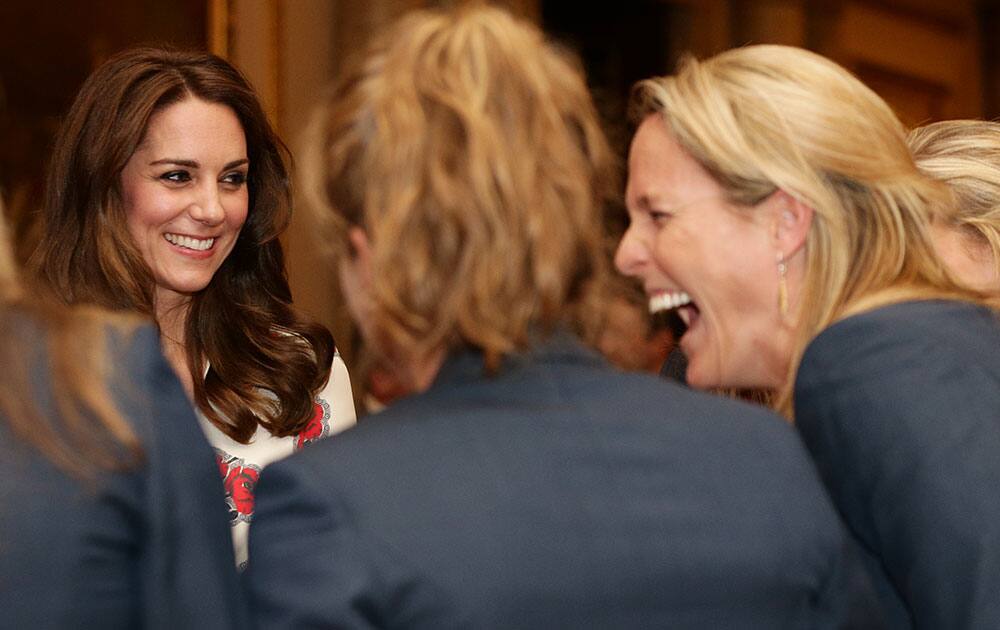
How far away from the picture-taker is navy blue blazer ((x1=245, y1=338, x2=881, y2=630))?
4.25 ft

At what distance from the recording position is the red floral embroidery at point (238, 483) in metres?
2.59

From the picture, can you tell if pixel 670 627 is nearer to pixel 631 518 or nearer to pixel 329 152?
pixel 631 518

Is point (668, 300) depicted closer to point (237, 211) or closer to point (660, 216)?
point (660, 216)

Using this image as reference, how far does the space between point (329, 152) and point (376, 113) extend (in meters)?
0.08

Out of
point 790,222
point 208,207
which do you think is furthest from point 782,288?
point 208,207

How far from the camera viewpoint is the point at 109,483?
1.39 m

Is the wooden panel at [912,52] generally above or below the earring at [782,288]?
below

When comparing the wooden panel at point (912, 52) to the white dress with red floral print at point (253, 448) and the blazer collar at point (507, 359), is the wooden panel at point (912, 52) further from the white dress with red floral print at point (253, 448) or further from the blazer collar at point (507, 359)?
the blazer collar at point (507, 359)

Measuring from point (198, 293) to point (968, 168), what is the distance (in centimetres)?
164

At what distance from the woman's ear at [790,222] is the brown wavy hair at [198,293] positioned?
1.22 m

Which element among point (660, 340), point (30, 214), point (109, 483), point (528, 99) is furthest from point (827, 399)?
point (660, 340)

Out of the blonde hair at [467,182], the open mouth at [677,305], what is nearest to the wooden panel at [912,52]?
the open mouth at [677,305]

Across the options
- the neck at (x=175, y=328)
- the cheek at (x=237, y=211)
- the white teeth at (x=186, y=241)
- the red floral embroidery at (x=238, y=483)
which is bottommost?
the red floral embroidery at (x=238, y=483)

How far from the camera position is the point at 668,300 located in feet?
6.85
